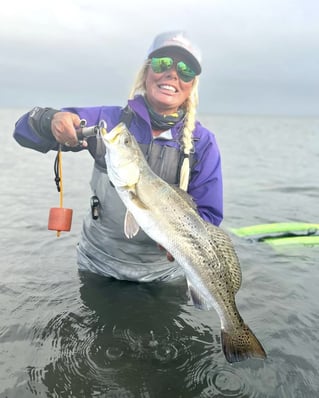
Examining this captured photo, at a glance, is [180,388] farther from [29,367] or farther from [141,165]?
[141,165]

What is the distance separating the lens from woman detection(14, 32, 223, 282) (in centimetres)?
501

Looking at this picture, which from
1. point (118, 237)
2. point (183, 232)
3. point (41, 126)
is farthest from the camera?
point (118, 237)

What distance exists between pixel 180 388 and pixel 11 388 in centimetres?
177

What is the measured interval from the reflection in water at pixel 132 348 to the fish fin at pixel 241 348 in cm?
88

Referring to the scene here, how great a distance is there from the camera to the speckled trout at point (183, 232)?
155 inches

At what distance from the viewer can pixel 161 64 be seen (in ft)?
16.5

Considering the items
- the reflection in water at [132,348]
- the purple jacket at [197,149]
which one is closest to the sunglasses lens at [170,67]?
the purple jacket at [197,149]

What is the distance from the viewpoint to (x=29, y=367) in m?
4.86

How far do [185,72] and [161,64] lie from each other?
11.6 inches

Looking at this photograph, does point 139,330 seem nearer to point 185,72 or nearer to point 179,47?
point 185,72

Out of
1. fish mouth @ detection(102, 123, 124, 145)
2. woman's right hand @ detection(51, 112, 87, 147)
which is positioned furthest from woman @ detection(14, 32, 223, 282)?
fish mouth @ detection(102, 123, 124, 145)

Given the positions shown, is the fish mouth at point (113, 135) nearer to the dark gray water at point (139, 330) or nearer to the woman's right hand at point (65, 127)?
the woman's right hand at point (65, 127)

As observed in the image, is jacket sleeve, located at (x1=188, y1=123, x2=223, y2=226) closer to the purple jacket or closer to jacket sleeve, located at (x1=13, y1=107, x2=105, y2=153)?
the purple jacket

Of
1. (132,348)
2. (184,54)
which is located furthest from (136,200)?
(132,348)
